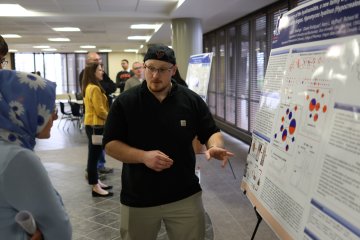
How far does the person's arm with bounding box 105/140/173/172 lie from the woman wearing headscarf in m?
0.58

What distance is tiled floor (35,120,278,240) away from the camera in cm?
335

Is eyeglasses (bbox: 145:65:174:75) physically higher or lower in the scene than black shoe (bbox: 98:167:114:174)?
higher

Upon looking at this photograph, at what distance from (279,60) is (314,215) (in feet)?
2.52

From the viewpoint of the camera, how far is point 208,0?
18.4 feet

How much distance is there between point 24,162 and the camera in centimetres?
106

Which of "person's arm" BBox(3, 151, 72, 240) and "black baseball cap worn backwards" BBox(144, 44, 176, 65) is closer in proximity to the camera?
"person's arm" BBox(3, 151, 72, 240)

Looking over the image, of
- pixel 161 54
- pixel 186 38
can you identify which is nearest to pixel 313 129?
pixel 161 54

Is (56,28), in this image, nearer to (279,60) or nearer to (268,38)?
(268,38)

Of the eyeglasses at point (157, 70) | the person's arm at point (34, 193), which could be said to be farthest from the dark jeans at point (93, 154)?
the person's arm at point (34, 193)

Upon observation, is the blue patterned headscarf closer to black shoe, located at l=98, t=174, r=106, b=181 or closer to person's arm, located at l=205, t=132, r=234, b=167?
person's arm, located at l=205, t=132, r=234, b=167

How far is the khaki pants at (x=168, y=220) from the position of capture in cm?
190

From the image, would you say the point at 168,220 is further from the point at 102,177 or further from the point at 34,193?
the point at 102,177

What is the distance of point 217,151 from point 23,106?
100cm

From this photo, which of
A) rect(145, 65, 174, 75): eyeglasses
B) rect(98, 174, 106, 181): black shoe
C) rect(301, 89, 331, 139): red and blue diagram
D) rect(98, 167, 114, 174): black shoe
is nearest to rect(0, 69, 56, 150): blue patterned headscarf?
rect(145, 65, 174, 75): eyeglasses
